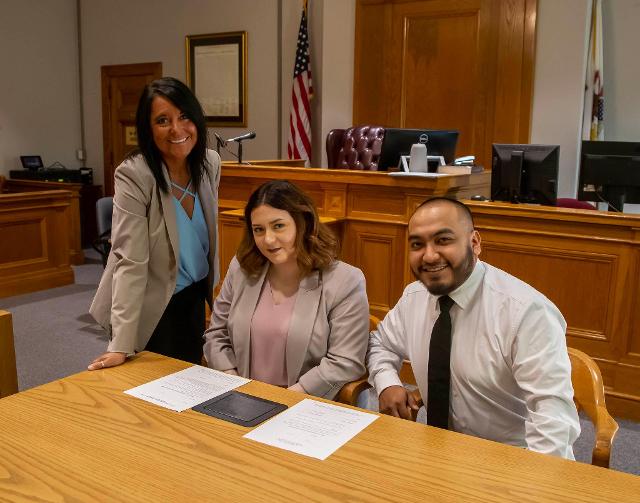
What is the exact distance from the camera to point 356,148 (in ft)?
19.0

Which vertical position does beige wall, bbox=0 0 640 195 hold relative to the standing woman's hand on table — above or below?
above

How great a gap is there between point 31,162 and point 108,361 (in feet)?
22.1

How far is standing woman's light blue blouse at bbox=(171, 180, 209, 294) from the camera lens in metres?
2.20

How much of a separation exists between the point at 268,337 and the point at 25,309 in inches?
152

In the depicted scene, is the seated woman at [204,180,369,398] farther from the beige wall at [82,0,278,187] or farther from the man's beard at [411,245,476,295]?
the beige wall at [82,0,278,187]

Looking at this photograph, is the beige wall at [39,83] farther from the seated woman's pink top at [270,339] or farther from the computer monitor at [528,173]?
the seated woman's pink top at [270,339]

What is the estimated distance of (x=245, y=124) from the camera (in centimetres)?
727

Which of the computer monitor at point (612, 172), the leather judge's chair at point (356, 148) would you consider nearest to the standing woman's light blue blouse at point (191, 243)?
the computer monitor at point (612, 172)

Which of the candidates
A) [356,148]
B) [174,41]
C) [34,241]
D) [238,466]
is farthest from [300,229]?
[174,41]

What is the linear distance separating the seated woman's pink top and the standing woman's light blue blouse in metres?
0.37

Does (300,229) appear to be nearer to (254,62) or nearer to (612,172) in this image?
(612,172)

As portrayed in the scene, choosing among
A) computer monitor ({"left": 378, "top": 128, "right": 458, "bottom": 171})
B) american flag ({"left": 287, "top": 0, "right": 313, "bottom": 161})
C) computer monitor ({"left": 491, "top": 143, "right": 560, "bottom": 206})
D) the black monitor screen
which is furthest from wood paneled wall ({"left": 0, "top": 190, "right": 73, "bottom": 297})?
computer monitor ({"left": 491, "top": 143, "right": 560, "bottom": 206})

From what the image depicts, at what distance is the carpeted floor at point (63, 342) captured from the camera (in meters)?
2.94

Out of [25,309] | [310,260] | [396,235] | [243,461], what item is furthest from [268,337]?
[25,309]
